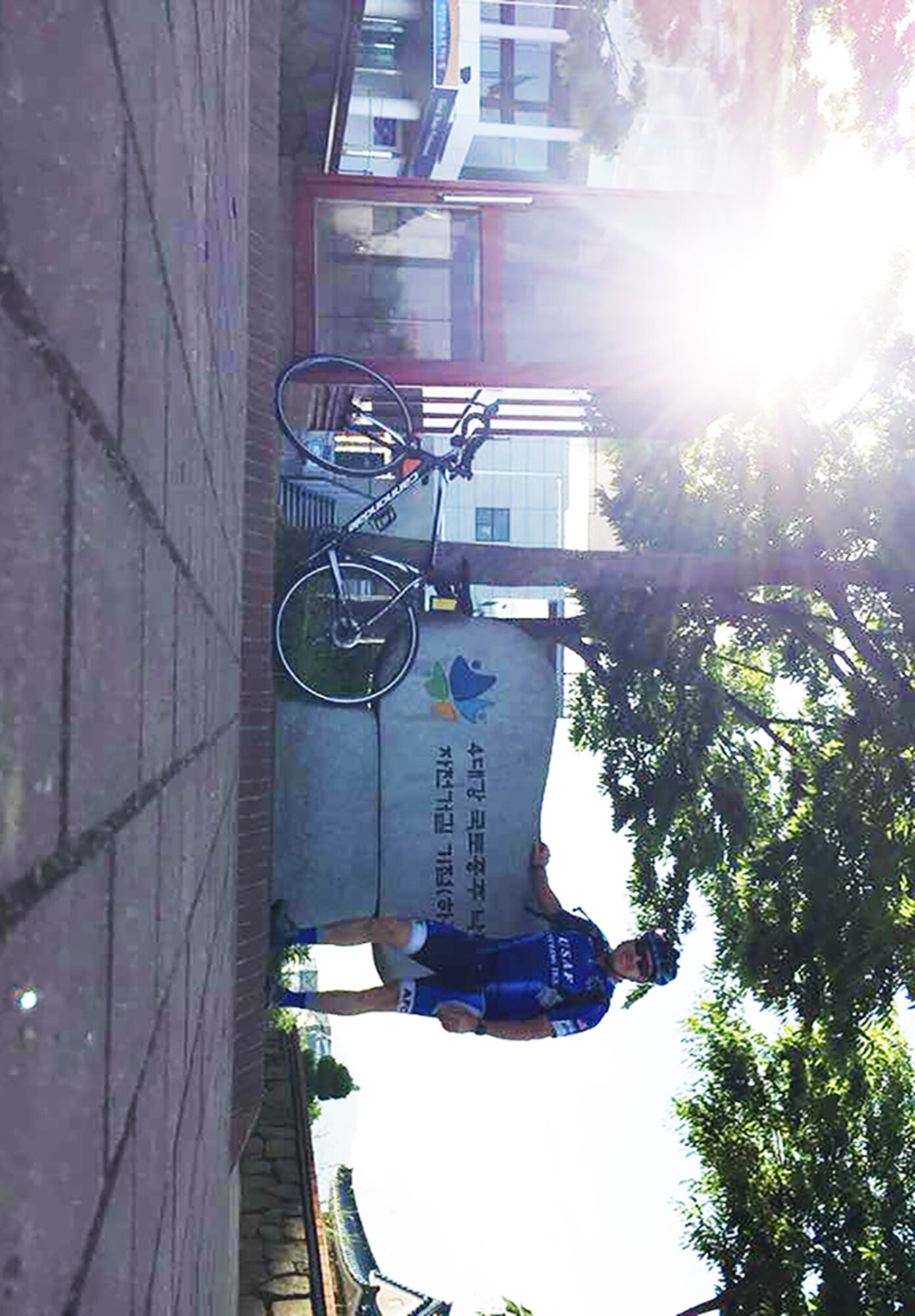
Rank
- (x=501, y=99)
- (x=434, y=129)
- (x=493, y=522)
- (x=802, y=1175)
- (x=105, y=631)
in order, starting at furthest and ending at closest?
(x=501, y=99)
(x=493, y=522)
(x=434, y=129)
(x=802, y=1175)
(x=105, y=631)

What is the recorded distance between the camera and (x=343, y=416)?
10.5 meters

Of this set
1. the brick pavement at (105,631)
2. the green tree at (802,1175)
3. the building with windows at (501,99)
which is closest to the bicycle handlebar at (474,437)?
the green tree at (802,1175)

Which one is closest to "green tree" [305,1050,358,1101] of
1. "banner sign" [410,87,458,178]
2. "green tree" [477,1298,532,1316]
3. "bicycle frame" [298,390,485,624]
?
"green tree" [477,1298,532,1316]

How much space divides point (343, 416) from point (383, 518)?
1438 mm

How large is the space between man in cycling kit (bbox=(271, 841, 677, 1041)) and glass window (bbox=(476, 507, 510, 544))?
33268 mm

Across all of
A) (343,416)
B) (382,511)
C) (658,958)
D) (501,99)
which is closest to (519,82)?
(501,99)

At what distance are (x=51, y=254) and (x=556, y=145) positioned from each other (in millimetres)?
46059

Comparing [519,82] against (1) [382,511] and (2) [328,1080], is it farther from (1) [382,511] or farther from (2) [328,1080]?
(1) [382,511]

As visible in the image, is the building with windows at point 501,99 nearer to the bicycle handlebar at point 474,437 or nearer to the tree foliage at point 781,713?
the tree foliage at point 781,713

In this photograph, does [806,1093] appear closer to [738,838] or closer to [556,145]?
[738,838]

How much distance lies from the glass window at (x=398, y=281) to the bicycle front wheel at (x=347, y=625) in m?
2.45

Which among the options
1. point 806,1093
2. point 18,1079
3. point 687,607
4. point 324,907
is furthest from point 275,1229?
A: point 18,1079

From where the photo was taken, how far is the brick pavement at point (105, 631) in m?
1.20

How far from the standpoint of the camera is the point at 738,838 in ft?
31.2
